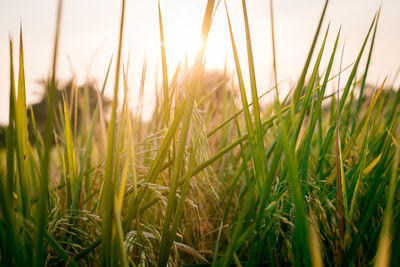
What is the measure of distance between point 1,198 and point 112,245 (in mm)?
144

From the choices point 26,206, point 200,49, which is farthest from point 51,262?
point 200,49

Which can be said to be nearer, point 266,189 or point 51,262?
point 266,189

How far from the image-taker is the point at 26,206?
0.35 meters

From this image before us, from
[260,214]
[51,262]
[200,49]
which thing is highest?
[200,49]

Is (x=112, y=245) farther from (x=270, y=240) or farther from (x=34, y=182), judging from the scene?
(x=34, y=182)

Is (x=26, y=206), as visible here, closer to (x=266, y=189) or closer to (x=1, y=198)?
(x=1, y=198)

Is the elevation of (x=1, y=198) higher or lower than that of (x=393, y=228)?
higher

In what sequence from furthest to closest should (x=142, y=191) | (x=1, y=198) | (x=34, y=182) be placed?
(x=34, y=182) → (x=142, y=191) → (x=1, y=198)

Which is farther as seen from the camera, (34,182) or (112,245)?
(34,182)

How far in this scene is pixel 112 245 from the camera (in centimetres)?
33

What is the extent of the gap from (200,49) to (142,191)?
232 mm

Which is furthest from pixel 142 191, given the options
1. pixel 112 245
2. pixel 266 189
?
pixel 266 189

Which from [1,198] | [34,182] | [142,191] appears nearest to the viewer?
[1,198]

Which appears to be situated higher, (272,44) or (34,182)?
(272,44)
